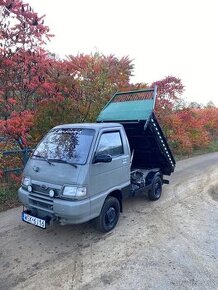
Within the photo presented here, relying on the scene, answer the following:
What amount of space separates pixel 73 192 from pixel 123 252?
1261 mm

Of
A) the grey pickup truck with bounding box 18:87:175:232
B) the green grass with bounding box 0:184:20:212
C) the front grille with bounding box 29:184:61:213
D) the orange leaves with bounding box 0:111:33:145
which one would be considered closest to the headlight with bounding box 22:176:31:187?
the grey pickup truck with bounding box 18:87:175:232

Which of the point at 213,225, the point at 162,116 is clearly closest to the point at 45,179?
the point at 213,225

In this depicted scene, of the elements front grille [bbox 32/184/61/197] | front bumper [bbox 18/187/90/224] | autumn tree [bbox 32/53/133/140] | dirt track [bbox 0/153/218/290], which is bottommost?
dirt track [bbox 0/153/218/290]

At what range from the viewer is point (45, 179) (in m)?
4.33

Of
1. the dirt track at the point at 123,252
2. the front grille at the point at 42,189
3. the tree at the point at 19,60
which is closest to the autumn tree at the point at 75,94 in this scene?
the tree at the point at 19,60

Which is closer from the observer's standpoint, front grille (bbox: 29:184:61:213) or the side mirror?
front grille (bbox: 29:184:61:213)

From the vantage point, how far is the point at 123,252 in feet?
13.6

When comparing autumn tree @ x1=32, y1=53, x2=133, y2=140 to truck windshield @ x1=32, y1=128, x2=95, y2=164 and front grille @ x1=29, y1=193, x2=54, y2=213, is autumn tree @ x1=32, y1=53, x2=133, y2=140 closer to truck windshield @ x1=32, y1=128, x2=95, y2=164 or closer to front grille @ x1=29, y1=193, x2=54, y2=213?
truck windshield @ x1=32, y1=128, x2=95, y2=164

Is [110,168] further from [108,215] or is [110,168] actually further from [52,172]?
[52,172]

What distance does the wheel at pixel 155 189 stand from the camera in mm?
6438

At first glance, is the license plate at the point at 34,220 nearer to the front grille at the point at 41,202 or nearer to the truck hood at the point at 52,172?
the front grille at the point at 41,202

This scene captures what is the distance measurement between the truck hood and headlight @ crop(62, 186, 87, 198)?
95 mm

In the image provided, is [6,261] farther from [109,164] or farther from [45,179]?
[109,164]

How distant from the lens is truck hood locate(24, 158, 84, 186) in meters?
4.13
